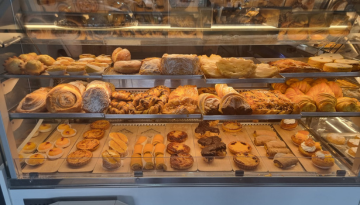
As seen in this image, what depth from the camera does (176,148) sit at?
319cm

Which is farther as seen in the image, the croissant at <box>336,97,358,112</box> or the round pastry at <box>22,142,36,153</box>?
the round pastry at <box>22,142,36,153</box>

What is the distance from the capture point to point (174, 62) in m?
2.68

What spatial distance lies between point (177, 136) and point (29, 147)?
1.90 metres

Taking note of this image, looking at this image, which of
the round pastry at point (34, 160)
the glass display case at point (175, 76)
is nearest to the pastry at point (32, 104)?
the glass display case at point (175, 76)

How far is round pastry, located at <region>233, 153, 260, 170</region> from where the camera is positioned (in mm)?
2896

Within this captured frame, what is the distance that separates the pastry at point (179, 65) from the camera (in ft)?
8.77

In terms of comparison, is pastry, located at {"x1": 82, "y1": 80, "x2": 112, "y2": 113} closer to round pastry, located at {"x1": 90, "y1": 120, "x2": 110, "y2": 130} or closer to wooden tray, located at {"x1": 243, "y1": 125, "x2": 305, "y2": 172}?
round pastry, located at {"x1": 90, "y1": 120, "x2": 110, "y2": 130}

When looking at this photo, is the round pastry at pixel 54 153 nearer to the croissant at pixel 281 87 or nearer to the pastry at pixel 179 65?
the pastry at pixel 179 65

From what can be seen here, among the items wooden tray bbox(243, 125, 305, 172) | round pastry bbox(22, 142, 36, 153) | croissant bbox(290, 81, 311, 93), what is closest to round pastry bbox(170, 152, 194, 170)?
wooden tray bbox(243, 125, 305, 172)

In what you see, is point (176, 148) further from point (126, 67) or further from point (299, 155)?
point (299, 155)

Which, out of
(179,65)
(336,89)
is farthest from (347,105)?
(179,65)

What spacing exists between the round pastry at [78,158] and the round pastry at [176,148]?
0.96m

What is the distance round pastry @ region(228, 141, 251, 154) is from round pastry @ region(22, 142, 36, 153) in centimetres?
252

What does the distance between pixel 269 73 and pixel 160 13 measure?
4.47 feet
